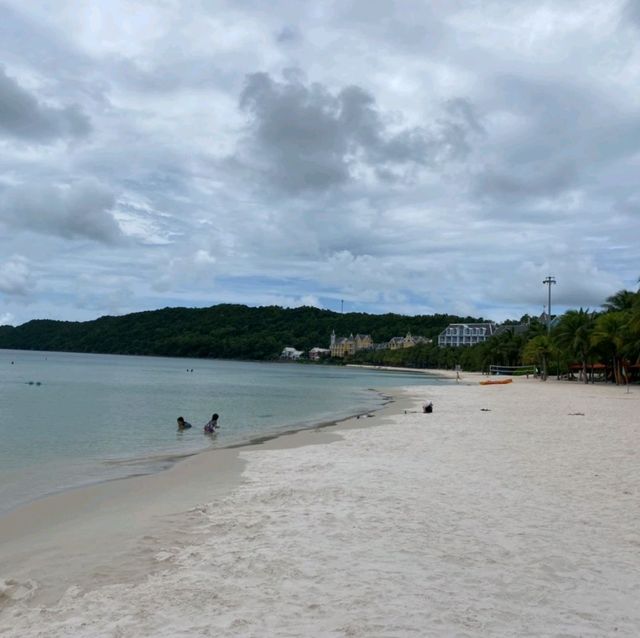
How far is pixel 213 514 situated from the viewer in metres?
8.95

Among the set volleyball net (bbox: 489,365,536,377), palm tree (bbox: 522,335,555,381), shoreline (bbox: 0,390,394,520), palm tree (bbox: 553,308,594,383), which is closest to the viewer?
shoreline (bbox: 0,390,394,520)

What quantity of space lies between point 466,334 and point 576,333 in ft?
411

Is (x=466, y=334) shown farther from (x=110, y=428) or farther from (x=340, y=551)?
(x=340, y=551)

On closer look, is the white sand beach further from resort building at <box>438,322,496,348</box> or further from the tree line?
resort building at <box>438,322,496,348</box>

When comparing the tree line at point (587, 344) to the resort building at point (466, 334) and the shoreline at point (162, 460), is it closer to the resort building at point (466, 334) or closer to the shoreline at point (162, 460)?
the shoreline at point (162, 460)

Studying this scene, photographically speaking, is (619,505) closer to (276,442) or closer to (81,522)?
(81,522)

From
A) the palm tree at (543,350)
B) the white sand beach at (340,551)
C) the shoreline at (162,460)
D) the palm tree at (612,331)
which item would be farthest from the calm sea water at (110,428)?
the palm tree at (543,350)

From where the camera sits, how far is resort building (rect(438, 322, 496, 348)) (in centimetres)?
17939

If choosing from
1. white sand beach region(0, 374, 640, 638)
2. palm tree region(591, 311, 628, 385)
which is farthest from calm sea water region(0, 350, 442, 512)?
palm tree region(591, 311, 628, 385)

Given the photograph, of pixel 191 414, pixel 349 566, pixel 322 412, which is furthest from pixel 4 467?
pixel 322 412

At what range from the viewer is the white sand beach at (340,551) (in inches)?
200

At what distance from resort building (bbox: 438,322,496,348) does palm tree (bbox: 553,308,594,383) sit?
115 meters

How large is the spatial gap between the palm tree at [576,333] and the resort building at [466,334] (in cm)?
11508

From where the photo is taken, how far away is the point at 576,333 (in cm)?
5866
